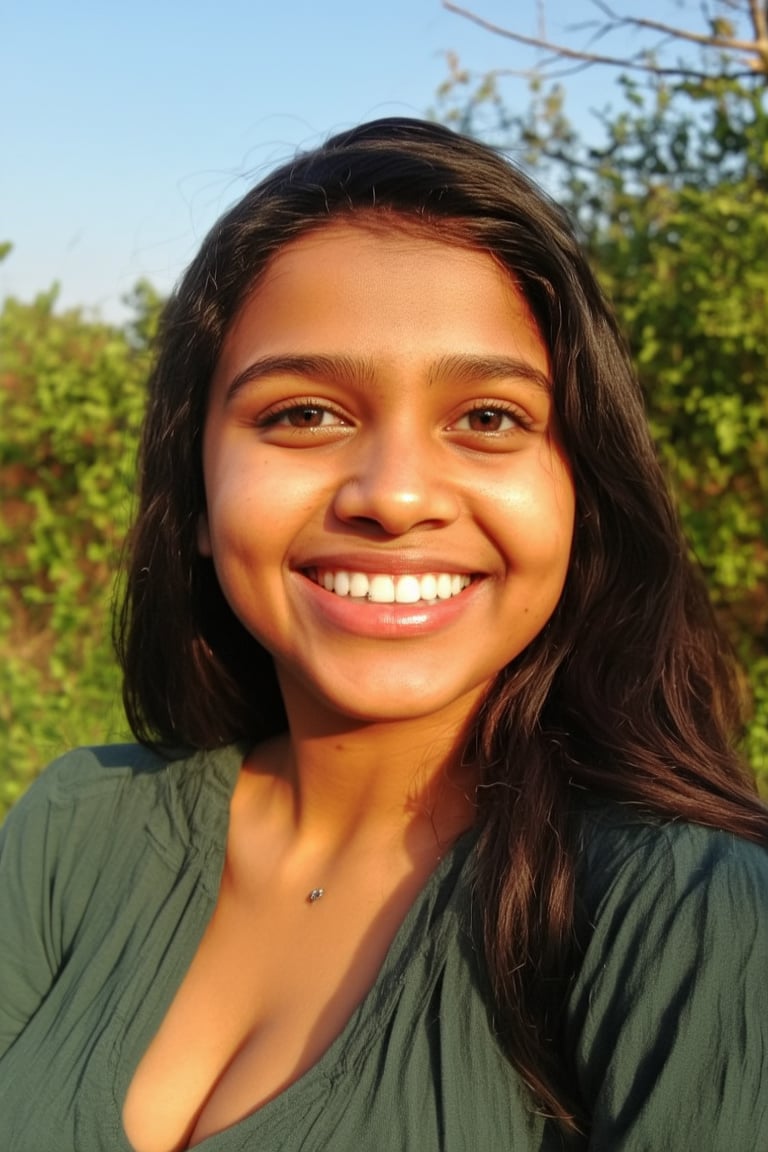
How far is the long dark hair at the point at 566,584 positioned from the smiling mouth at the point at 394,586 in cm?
27

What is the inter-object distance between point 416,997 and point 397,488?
65 centimetres

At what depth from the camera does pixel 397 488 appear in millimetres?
1447

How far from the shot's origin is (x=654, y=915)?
1.24 metres

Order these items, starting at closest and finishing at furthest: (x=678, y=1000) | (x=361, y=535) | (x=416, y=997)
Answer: (x=678, y=1000) → (x=416, y=997) → (x=361, y=535)

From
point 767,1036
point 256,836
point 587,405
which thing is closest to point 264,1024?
point 256,836

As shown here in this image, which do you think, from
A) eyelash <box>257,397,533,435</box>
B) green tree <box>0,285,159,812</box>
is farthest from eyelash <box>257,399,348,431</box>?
green tree <box>0,285,159,812</box>

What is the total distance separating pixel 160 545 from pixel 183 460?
20 cm

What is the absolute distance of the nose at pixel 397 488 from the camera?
1.45m

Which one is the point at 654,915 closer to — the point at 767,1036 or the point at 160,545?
the point at 767,1036

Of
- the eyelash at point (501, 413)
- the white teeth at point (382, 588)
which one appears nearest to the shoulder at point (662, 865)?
the white teeth at point (382, 588)

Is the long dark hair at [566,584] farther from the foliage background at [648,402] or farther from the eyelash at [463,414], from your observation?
the foliage background at [648,402]

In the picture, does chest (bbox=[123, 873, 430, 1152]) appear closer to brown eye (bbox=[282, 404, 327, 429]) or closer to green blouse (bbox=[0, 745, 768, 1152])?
green blouse (bbox=[0, 745, 768, 1152])

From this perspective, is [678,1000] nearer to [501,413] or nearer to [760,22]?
[501,413]

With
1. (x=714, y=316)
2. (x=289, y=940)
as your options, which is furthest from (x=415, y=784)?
(x=714, y=316)
